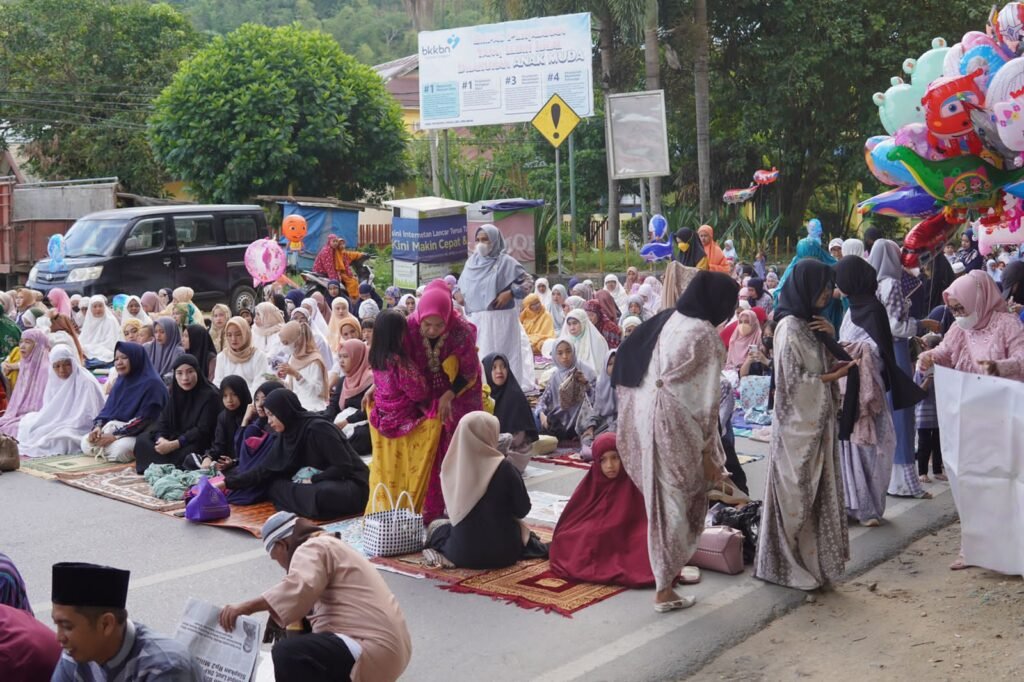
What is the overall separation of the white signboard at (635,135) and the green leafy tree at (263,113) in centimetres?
762

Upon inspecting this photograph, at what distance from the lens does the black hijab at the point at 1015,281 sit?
8555mm

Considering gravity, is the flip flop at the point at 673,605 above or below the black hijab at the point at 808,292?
below

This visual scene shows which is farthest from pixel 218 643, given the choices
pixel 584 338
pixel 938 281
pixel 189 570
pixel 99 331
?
pixel 99 331

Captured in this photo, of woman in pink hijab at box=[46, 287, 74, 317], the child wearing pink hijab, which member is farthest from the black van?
the child wearing pink hijab

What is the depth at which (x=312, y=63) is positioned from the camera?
919 inches

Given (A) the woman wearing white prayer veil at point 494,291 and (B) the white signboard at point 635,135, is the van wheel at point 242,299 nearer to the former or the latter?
(B) the white signboard at point 635,135

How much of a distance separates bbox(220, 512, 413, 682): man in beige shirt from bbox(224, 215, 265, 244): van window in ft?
49.0

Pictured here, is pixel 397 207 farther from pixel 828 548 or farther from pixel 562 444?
pixel 828 548

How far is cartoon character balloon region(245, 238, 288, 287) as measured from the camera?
15805 millimetres

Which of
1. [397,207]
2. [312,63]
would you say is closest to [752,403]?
[397,207]

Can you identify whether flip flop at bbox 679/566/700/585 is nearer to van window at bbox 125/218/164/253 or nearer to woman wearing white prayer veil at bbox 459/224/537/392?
woman wearing white prayer veil at bbox 459/224/537/392

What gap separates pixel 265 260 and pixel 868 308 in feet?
34.0

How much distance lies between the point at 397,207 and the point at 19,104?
15.4m

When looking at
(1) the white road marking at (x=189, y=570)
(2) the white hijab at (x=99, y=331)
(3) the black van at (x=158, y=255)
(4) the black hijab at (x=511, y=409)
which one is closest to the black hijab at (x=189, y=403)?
(4) the black hijab at (x=511, y=409)
